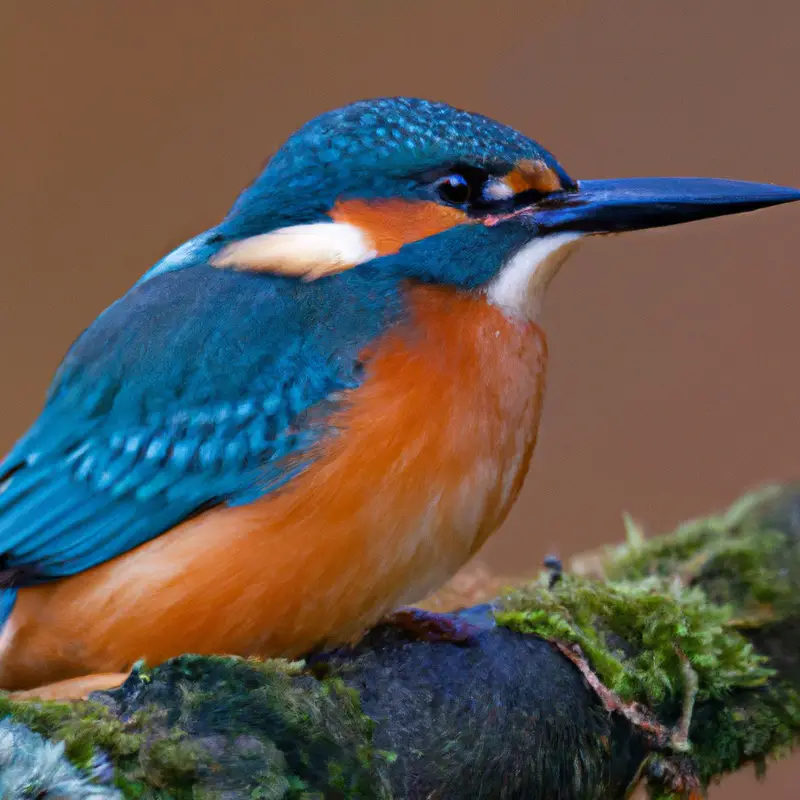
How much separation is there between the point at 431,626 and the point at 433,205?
832mm

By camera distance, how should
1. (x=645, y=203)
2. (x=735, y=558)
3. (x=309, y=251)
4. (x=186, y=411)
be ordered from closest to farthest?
(x=186, y=411) → (x=309, y=251) → (x=645, y=203) → (x=735, y=558)

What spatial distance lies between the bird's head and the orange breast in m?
0.15

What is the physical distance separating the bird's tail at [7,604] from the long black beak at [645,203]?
1.26m

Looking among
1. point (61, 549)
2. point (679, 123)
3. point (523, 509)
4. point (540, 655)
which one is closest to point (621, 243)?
point (540, 655)

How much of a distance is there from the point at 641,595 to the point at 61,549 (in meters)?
1.21

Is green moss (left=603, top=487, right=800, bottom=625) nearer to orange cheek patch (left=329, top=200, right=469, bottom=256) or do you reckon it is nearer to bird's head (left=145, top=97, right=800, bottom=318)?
bird's head (left=145, top=97, right=800, bottom=318)

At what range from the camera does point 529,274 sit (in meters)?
2.27

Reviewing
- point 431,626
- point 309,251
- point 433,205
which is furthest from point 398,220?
point 431,626

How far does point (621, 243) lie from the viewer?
250 cm

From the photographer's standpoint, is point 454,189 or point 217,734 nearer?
point 217,734

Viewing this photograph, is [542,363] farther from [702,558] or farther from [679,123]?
[679,123]

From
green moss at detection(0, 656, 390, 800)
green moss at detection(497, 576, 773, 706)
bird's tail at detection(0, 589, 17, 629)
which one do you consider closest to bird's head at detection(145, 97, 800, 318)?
green moss at detection(497, 576, 773, 706)

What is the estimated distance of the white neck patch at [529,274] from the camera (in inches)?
88.2

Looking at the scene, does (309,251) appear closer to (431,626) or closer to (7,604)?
(431,626)
